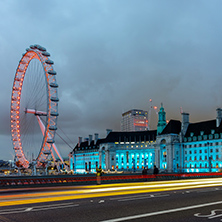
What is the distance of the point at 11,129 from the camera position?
8356 centimetres

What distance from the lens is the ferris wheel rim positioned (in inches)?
3029

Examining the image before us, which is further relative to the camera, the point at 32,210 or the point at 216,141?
the point at 216,141

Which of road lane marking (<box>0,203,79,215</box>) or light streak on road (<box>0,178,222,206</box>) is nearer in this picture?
road lane marking (<box>0,203,79,215</box>)

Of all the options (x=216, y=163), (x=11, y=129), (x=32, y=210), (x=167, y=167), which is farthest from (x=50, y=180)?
(x=167, y=167)

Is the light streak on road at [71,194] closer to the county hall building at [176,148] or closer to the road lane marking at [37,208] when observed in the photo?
the road lane marking at [37,208]

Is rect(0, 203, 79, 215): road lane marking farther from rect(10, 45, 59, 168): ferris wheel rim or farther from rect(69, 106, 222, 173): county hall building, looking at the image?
rect(69, 106, 222, 173): county hall building

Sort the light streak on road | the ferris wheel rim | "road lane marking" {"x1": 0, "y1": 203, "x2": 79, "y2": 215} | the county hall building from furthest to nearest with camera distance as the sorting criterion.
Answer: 1. the county hall building
2. the ferris wheel rim
3. the light streak on road
4. "road lane marking" {"x1": 0, "y1": 203, "x2": 79, "y2": 215}

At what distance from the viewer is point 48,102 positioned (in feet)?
250

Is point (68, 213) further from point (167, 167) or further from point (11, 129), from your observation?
point (167, 167)

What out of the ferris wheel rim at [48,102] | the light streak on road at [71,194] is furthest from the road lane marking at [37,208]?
the ferris wheel rim at [48,102]


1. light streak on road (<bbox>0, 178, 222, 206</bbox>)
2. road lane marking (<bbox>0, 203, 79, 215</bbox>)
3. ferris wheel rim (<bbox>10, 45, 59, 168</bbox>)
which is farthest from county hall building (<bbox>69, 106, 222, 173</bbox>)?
road lane marking (<bbox>0, 203, 79, 215</bbox>)

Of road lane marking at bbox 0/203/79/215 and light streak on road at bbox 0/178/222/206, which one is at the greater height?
road lane marking at bbox 0/203/79/215

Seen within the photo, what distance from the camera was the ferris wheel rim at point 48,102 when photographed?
3029 inches

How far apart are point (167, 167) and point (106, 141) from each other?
175 feet
